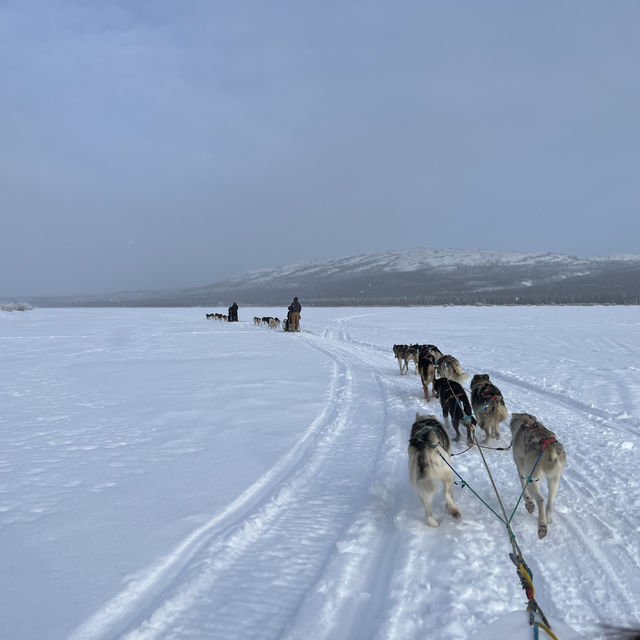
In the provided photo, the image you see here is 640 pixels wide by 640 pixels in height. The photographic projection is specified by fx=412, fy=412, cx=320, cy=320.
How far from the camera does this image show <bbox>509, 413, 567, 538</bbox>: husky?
2.62 metres

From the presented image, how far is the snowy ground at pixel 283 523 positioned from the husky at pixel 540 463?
121mm

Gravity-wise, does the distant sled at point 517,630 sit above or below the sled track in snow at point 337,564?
above

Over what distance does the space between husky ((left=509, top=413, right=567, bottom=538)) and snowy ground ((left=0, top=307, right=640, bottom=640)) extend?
4.8 inches

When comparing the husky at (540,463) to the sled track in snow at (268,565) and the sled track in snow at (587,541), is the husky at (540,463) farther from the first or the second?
the sled track in snow at (268,565)

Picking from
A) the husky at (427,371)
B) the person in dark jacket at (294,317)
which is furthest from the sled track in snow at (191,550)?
the person in dark jacket at (294,317)

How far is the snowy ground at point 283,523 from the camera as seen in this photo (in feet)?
6.63

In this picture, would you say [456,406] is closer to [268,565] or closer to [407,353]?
[268,565]

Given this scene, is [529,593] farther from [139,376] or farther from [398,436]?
[139,376]

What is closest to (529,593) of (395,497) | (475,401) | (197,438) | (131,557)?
(395,497)

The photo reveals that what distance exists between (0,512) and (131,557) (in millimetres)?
1310

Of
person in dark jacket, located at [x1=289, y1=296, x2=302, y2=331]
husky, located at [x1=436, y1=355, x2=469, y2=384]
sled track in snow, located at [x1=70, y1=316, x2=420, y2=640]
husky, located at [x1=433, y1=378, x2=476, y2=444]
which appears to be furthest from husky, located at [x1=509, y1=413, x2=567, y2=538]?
person in dark jacket, located at [x1=289, y1=296, x2=302, y2=331]

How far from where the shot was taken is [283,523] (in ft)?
9.39

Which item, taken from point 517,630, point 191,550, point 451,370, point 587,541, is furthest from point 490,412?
point 191,550

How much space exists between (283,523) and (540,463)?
1749 mm
